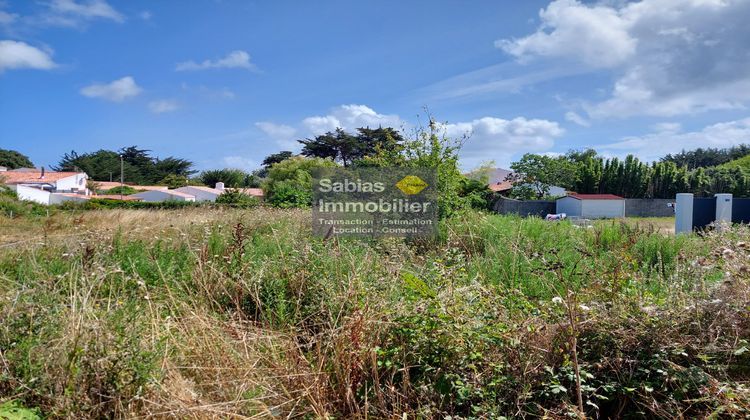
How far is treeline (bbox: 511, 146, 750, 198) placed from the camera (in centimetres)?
3634

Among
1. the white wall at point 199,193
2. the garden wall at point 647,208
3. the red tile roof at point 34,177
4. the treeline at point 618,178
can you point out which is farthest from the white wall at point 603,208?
the red tile roof at point 34,177

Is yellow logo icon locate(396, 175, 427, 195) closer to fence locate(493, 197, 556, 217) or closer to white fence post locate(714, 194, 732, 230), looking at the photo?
white fence post locate(714, 194, 732, 230)

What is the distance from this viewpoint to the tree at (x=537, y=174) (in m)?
36.1

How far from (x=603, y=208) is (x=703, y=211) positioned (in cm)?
1805

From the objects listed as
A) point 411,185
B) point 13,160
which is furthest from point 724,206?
point 13,160

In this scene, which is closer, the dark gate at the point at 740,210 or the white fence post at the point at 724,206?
the white fence post at the point at 724,206

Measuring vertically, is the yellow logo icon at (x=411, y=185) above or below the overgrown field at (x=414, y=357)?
above

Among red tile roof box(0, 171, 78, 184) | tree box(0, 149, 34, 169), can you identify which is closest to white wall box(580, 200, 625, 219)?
red tile roof box(0, 171, 78, 184)

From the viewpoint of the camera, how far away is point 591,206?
30422 millimetres

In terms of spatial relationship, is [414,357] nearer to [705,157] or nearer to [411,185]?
[411,185]

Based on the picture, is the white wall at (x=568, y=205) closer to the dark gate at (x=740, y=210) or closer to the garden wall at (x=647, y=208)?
the garden wall at (x=647, y=208)

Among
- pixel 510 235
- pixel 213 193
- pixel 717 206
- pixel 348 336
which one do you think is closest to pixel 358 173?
pixel 510 235

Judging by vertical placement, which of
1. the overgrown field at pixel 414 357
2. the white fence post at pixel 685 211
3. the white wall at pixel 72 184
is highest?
the white wall at pixel 72 184

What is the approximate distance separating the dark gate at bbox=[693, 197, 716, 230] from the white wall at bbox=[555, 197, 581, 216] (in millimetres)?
15640
